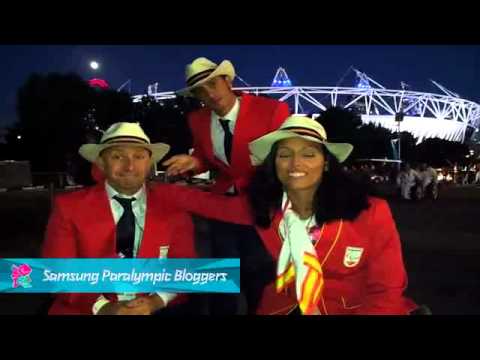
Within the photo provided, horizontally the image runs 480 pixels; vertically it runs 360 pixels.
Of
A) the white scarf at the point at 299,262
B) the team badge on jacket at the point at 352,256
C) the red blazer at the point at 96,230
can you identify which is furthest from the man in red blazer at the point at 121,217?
the team badge on jacket at the point at 352,256

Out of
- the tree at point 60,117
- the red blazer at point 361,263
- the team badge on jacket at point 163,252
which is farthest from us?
the tree at point 60,117

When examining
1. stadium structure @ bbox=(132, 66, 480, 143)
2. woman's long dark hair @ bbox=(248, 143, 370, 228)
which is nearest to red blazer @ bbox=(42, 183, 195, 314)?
woman's long dark hair @ bbox=(248, 143, 370, 228)

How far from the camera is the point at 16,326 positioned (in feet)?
10.2

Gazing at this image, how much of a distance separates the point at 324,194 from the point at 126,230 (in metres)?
0.86

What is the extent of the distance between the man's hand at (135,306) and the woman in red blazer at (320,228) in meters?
0.47

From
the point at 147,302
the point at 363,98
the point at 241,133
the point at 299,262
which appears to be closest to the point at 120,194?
the point at 147,302

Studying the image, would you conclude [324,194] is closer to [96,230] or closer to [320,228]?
[320,228]

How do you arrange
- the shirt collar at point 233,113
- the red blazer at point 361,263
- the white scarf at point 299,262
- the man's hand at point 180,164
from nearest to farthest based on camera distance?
1. the red blazer at point 361,263
2. the white scarf at point 299,262
3. the man's hand at point 180,164
4. the shirt collar at point 233,113

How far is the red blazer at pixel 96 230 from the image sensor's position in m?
2.48

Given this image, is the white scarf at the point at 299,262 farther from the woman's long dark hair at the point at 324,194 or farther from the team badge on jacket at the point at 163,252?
the team badge on jacket at the point at 163,252

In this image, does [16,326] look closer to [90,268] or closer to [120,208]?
[90,268]

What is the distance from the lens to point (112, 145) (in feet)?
8.20
